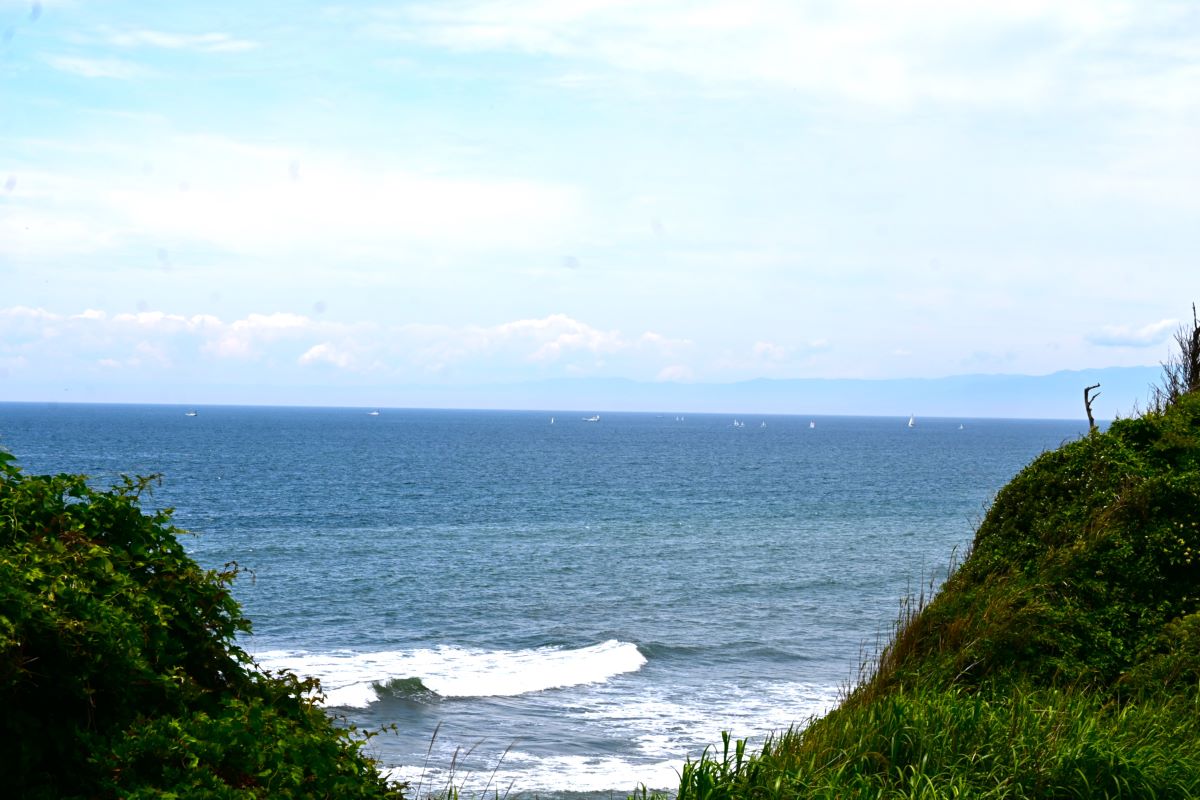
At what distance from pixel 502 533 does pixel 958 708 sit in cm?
4889

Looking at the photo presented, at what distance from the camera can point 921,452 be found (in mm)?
158500

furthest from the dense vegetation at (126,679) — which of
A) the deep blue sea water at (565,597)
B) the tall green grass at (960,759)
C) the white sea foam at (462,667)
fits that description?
the white sea foam at (462,667)

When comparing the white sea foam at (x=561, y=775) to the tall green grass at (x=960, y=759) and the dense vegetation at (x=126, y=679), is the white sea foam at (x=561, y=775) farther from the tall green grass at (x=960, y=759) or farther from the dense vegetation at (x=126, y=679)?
the dense vegetation at (x=126, y=679)

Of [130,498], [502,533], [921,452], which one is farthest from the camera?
[921,452]

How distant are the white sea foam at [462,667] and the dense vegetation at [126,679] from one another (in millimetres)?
19354

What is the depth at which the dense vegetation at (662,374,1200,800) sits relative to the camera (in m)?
7.54

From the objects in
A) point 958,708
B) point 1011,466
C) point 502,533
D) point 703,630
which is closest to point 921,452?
point 1011,466

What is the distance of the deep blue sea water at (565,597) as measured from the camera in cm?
2159

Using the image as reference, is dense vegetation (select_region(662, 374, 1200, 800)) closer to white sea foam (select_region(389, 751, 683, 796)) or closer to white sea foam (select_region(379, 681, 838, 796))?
white sea foam (select_region(379, 681, 838, 796))

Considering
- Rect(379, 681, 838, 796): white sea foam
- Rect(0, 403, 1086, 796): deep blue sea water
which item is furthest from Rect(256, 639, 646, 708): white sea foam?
Rect(379, 681, 838, 796): white sea foam

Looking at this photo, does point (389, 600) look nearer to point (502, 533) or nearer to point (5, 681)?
point (502, 533)

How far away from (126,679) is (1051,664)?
10.1 meters

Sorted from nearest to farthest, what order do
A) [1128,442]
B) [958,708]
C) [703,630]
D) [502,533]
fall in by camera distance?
[958,708], [1128,442], [703,630], [502,533]

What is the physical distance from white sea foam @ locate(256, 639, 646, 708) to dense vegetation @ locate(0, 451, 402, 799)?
19.4 m
